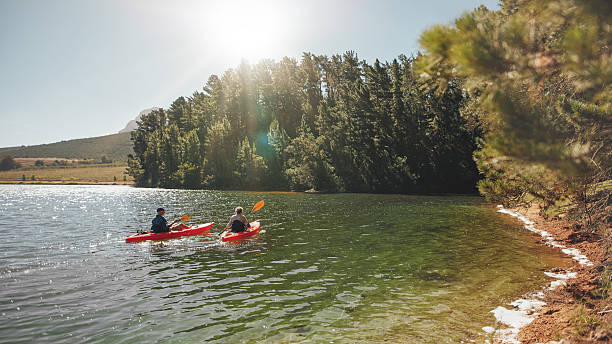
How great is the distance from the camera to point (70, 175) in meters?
140

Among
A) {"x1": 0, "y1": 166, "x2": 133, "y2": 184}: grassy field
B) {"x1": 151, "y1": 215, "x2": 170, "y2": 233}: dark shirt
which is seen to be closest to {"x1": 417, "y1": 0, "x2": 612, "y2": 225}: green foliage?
{"x1": 151, "y1": 215, "x2": 170, "y2": 233}: dark shirt

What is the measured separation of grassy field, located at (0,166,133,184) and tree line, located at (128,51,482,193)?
3629 centimetres

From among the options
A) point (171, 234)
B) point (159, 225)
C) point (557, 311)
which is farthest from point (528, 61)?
point (171, 234)

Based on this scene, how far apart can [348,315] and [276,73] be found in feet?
268

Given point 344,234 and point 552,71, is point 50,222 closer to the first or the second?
point 344,234

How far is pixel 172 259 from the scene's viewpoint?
14461 mm

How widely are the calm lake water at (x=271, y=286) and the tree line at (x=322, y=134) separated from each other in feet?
102

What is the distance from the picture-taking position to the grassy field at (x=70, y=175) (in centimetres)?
12999

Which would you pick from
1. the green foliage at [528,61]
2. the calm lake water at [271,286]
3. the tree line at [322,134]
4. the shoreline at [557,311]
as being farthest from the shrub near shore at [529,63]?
the tree line at [322,134]

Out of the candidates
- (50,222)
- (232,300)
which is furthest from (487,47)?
(50,222)

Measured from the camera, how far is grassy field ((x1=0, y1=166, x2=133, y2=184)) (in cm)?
12999

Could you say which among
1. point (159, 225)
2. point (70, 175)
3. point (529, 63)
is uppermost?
point (70, 175)

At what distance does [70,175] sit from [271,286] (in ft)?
522

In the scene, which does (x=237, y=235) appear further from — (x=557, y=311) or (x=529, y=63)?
(x=529, y=63)
